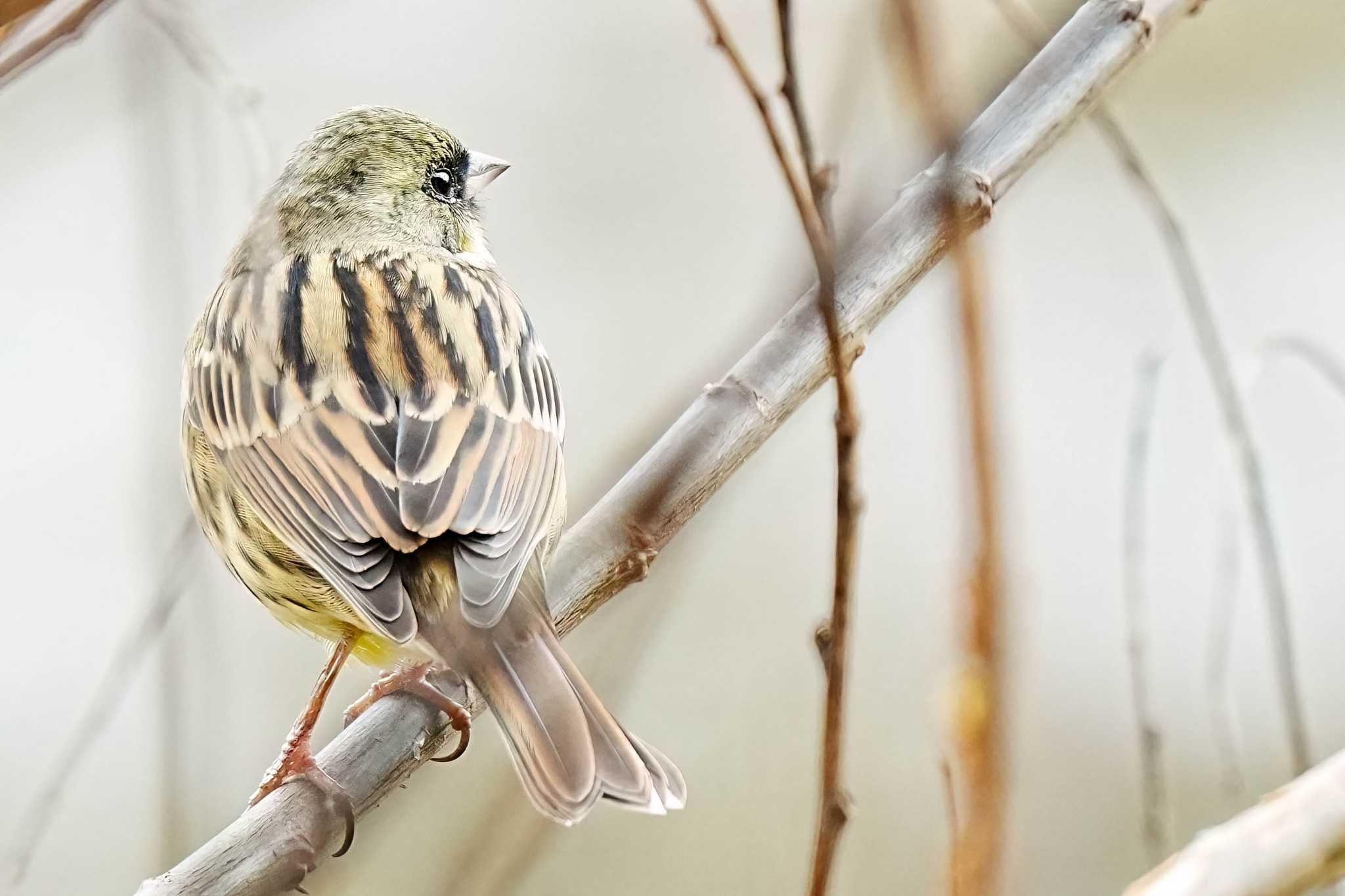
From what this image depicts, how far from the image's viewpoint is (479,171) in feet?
13.5

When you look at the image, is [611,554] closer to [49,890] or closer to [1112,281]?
[49,890]

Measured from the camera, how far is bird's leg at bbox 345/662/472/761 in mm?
2957

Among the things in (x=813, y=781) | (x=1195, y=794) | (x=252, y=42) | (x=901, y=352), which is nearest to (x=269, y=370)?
(x=252, y=42)

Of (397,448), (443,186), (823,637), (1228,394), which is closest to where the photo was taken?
(823,637)

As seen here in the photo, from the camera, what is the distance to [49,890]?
6891mm

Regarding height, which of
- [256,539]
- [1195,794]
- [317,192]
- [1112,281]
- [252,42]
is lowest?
[1195,794]

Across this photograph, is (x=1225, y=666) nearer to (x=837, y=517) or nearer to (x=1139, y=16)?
(x=1139, y=16)

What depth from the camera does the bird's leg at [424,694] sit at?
296 centimetres

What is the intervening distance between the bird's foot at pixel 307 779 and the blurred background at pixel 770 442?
860 millimetres

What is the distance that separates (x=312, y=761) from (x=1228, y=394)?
1923 mm

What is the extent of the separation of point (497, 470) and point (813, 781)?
4060 mm

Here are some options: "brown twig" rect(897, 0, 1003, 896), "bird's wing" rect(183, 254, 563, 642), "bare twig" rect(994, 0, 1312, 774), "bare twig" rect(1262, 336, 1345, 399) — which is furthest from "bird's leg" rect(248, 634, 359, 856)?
"bare twig" rect(1262, 336, 1345, 399)

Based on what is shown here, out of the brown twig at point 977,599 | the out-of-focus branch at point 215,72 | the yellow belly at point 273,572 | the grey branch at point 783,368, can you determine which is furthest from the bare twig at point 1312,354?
the out-of-focus branch at point 215,72

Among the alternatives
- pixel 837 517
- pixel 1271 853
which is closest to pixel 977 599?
pixel 837 517
